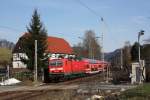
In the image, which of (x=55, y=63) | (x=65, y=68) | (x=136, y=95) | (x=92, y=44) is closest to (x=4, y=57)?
(x=92, y=44)

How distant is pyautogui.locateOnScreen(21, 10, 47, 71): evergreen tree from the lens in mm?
60912

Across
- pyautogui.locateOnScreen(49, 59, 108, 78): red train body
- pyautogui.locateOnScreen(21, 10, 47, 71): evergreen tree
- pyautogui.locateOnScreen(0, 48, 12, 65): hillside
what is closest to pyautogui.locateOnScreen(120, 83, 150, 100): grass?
pyautogui.locateOnScreen(49, 59, 108, 78): red train body

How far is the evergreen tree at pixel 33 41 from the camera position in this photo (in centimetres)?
6091

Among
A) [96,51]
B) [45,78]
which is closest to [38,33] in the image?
[45,78]

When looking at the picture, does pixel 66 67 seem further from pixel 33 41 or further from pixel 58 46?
pixel 58 46

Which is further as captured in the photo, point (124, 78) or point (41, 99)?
point (124, 78)

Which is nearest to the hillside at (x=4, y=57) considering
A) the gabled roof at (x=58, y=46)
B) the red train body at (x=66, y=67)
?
the gabled roof at (x=58, y=46)

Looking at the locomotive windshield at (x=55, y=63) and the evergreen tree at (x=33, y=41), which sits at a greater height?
the evergreen tree at (x=33, y=41)

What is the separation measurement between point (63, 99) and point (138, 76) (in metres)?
20.2

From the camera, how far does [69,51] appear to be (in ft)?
435

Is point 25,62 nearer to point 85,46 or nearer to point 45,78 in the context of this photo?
point 45,78

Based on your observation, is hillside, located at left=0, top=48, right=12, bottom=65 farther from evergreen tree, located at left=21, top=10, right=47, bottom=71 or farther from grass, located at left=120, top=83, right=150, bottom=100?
grass, located at left=120, top=83, right=150, bottom=100

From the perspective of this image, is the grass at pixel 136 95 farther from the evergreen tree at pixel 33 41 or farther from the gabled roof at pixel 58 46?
the gabled roof at pixel 58 46

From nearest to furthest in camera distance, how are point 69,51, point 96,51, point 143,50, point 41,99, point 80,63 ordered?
point 41,99 < point 80,63 < point 143,50 < point 69,51 < point 96,51
